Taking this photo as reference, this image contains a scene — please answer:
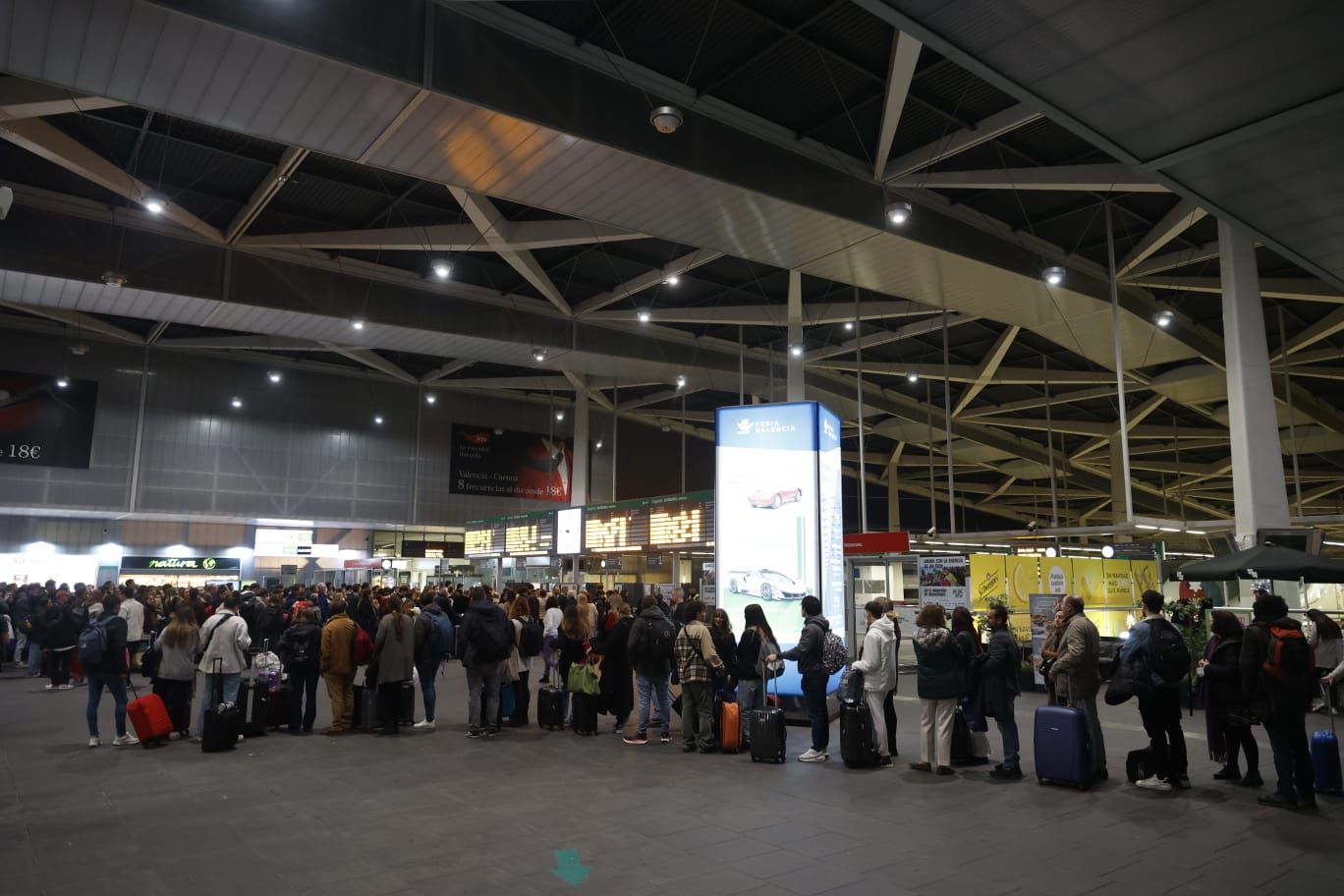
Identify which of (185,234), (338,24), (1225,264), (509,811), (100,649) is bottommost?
(509,811)

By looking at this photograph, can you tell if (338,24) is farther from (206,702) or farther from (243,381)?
(243,381)

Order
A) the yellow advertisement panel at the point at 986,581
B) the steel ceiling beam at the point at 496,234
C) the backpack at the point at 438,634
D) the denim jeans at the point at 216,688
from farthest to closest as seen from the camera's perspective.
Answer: the yellow advertisement panel at the point at 986,581
the steel ceiling beam at the point at 496,234
the backpack at the point at 438,634
the denim jeans at the point at 216,688

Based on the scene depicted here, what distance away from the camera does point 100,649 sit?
8.23 metres

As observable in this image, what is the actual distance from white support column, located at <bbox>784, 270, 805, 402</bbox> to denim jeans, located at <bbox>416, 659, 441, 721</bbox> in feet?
27.3

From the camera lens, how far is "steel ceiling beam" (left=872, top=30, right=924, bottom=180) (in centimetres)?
881

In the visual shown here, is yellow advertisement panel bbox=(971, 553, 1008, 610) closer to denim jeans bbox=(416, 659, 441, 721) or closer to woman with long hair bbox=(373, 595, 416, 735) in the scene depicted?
denim jeans bbox=(416, 659, 441, 721)

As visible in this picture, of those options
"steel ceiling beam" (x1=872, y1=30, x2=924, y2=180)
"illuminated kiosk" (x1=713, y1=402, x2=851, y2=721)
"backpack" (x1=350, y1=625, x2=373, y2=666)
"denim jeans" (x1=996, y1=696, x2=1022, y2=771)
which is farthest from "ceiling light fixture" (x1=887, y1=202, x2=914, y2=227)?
"backpack" (x1=350, y1=625, x2=373, y2=666)

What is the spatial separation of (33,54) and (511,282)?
10.9 m

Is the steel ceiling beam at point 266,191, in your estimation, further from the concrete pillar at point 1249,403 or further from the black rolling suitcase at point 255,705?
the concrete pillar at point 1249,403

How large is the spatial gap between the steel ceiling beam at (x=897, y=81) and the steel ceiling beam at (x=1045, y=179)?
105 cm

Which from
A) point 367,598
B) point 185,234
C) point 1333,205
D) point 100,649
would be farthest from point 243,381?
point 1333,205

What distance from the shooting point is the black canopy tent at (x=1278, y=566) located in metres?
8.91

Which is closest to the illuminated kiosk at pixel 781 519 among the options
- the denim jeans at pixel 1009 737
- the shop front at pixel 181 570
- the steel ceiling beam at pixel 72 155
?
the denim jeans at pixel 1009 737

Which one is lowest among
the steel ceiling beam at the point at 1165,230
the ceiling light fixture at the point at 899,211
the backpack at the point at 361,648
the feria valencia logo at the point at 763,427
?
the backpack at the point at 361,648
